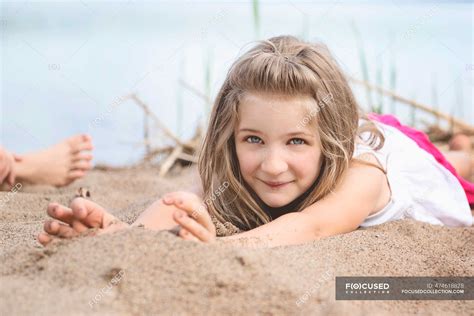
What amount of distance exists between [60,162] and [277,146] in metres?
1.60

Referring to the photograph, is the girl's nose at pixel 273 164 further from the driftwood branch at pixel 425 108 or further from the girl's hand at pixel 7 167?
the driftwood branch at pixel 425 108

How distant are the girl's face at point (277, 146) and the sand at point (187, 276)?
13.0 inches

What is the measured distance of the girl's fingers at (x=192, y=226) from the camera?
163cm

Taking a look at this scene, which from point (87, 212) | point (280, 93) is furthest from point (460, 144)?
point (87, 212)

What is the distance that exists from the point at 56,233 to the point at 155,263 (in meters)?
0.39

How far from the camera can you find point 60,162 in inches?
131

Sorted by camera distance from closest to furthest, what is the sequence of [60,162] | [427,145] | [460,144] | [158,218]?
1. [158,218]
2. [427,145]
3. [60,162]
4. [460,144]

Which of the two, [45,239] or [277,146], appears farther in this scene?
[277,146]

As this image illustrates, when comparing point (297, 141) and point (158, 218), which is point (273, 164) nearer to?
point (297, 141)

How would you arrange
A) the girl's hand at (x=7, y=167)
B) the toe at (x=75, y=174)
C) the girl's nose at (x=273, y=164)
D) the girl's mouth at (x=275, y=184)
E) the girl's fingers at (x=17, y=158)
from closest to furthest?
the girl's nose at (x=273, y=164)
the girl's mouth at (x=275, y=184)
the girl's hand at (x=7, y=167)
the girl's fingers at (x=17, y=158)
the toe at (x=75, y=174)

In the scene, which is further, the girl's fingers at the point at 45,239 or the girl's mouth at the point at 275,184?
the girl's mouth at the point at 275,184

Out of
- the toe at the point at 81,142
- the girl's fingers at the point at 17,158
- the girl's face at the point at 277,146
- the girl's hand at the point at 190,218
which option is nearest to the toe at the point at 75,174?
the toe at the point at 81,142

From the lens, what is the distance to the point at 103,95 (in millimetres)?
5262

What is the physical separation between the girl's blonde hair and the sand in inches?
17.3
